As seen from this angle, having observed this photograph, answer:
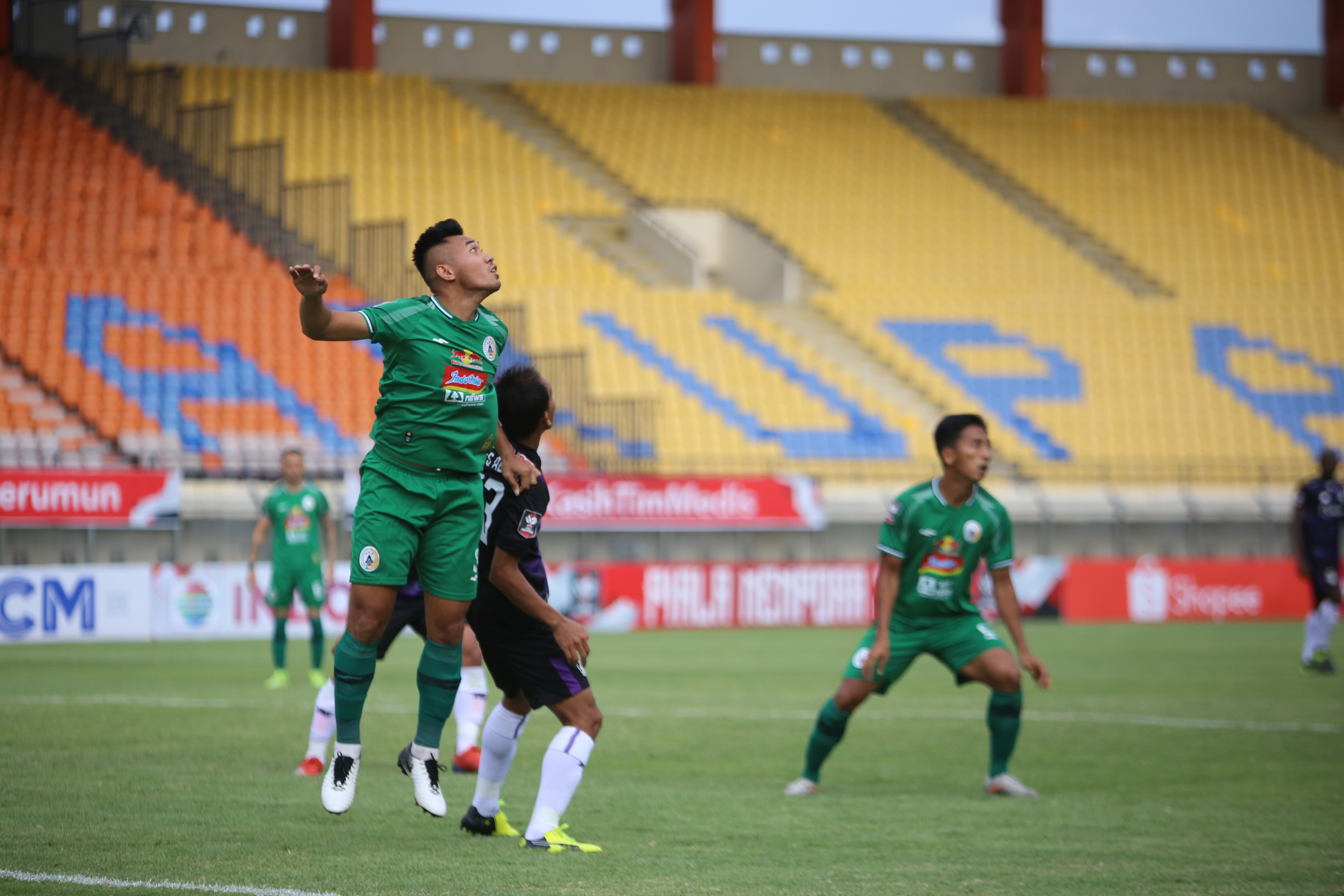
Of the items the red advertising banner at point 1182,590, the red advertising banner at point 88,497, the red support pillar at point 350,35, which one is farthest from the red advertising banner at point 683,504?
the red support pillar at point 350,35

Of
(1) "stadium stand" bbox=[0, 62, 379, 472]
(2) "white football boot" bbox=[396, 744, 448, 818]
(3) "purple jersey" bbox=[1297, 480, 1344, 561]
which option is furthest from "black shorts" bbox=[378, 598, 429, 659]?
(1) "stadium stand" bbox=[0, 62, 379, 472]

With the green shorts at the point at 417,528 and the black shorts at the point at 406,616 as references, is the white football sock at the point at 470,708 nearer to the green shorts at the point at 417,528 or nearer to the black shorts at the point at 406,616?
the black shorts at the point at 406,616

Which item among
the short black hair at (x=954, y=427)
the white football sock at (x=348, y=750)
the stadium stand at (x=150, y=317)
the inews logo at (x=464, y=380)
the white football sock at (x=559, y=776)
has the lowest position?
the white football sock at (x=559, y=776)

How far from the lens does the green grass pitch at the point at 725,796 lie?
600cm

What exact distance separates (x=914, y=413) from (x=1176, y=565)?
5939mm

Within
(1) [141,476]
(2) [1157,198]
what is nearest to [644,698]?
(1) [141,476]

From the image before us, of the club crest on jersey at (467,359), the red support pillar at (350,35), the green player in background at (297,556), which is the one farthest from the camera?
the red support pillar at (350,35)

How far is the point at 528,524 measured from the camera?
6.33m

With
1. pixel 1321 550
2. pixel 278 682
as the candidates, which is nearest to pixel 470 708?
pixel 278 682

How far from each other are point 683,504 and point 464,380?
18.7 meters

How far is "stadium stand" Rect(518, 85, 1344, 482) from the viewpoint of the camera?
30.5 metres

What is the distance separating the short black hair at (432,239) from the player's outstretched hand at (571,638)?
1483mm

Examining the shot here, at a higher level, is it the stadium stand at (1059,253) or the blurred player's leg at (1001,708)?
the stadium stand at (1059,253)

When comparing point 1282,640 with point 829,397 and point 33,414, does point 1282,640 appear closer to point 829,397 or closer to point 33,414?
point 829,397
